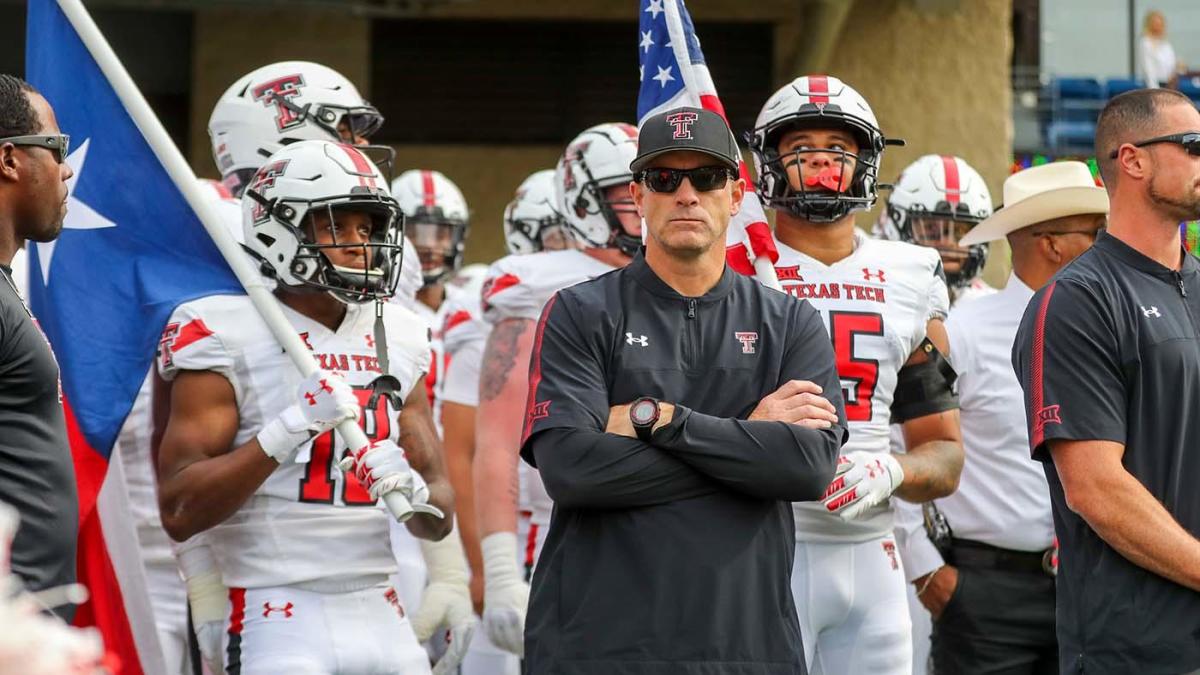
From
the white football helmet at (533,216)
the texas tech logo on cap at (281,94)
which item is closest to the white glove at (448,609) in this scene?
the texas tech logo on cap at (281,94)

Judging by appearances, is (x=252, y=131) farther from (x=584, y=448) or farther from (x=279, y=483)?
(x=584, y=448)

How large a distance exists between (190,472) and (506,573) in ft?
4.71

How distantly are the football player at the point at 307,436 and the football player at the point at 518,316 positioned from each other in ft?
2.38

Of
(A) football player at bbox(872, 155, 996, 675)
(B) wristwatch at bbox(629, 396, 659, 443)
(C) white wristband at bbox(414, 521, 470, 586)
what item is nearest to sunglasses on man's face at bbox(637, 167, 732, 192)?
(B) wristwatch at bbox(629, 396, 659, 443)

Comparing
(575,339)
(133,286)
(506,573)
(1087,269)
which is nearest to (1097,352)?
(1087,269)

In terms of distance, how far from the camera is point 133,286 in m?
5.44

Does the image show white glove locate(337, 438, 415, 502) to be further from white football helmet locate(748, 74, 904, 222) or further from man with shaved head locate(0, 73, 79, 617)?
white football helmet locate(748, 74, 904, 222)

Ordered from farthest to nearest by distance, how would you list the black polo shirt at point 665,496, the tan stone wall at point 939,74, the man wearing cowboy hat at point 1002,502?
1. the tan stone wall at point 939,74
2. the man wearing cowboy hat at point 1002,502
3. the black polo shirt at point 665,496

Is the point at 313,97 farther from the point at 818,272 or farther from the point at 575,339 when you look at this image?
the point at 575,339

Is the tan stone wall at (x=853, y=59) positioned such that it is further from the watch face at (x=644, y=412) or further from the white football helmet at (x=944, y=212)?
the watch face at (x=644, y=412)

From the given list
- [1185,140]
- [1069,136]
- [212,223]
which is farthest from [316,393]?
[1069,136]

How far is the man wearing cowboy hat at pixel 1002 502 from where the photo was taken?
6.30 m

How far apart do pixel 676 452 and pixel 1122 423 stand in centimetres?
108

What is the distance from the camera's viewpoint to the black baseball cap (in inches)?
176
